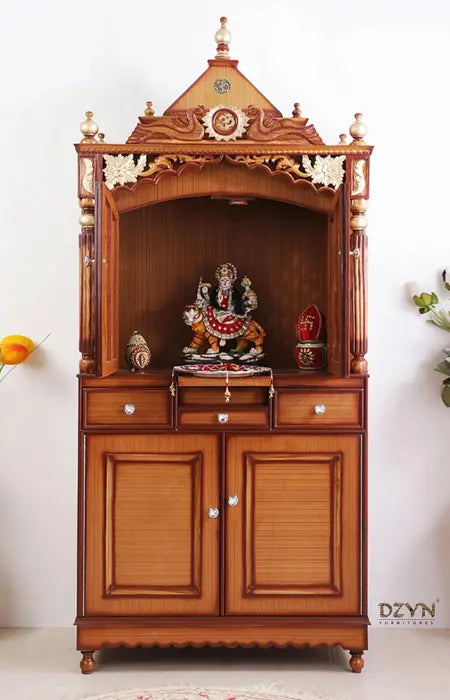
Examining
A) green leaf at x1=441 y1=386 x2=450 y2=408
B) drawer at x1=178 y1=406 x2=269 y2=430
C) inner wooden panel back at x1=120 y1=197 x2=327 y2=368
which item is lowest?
drawer at x1=178 y1=406 x2=269 y2=430

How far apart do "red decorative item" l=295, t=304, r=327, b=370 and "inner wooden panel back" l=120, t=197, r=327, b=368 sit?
11.0 inches

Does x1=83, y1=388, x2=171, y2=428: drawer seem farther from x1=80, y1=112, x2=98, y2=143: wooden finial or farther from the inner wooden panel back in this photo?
x1=80, y1=112, x2=98, y2=143: wooden finial

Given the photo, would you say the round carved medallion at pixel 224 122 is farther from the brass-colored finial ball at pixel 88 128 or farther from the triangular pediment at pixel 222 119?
the brass-colored finial ball at pixel 88 128

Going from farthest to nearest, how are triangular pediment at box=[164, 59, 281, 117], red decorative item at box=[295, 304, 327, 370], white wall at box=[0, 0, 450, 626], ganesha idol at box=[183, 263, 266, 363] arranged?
white wall at box=[0, 0, 450, 626] < ganesha idol at box=[183, 263, 266, 363] < red decorative item at box=[295, 304, 327, 370] < triangular pediment at box=[164, 59, 281, 117]

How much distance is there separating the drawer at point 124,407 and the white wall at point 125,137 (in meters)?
0.54

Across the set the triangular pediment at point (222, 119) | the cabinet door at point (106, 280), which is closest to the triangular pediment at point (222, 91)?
the triangular pediment at point (222, 119)

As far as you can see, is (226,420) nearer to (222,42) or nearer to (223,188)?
(223,188)

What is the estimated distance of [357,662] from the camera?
293 centimetres

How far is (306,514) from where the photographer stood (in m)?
2.93

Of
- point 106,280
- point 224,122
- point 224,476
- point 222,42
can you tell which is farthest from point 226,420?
point 222,42

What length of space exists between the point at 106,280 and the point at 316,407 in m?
0.86

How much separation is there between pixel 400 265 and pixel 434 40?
3.06 ft

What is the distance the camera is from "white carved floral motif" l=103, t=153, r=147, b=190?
290cm

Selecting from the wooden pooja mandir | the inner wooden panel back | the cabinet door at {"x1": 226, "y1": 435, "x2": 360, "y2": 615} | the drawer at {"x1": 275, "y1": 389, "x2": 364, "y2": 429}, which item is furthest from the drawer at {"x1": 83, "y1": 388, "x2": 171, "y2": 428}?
the inner wooden panel back
